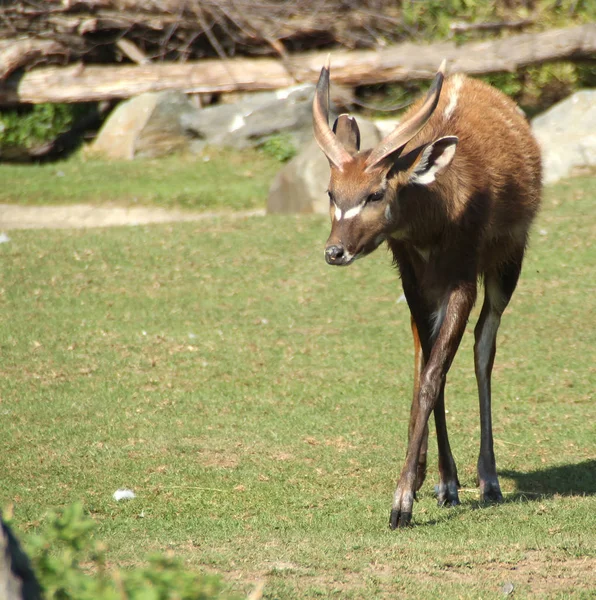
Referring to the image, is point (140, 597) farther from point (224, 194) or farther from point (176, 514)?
point (224, 194)

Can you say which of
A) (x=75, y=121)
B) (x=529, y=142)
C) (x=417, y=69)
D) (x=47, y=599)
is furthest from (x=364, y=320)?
(x=75, y=121)

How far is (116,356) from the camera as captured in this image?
27.8 feet

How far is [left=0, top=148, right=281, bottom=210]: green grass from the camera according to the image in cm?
1397

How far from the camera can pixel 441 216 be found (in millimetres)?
5641

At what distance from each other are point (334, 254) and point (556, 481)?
7.89 feet

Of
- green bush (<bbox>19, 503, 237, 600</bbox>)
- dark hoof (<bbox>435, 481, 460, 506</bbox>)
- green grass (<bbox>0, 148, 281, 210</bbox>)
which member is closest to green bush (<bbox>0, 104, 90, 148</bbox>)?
green grass (<bbox>0, 148, 281, 210</bbox>)

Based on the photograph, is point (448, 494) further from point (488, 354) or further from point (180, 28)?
point (180, 28)

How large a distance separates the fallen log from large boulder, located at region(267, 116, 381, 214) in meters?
4.11

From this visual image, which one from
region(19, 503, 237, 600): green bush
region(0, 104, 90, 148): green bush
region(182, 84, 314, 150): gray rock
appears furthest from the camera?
region(0, 104, 90, 148): green bush

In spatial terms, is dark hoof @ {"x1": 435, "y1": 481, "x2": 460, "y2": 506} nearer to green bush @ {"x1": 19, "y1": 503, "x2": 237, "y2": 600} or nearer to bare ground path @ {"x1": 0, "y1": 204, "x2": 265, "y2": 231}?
green bush @ {"x1": 19, "y1": 503, "x2": 237, "y2": 600}

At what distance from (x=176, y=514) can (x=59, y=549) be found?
1100 mm

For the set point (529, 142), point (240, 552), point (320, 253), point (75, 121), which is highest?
point (529, 142)

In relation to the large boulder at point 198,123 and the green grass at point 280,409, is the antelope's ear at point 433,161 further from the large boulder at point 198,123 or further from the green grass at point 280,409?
the large boulder at point 198,123

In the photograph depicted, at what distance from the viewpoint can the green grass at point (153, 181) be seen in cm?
1397
